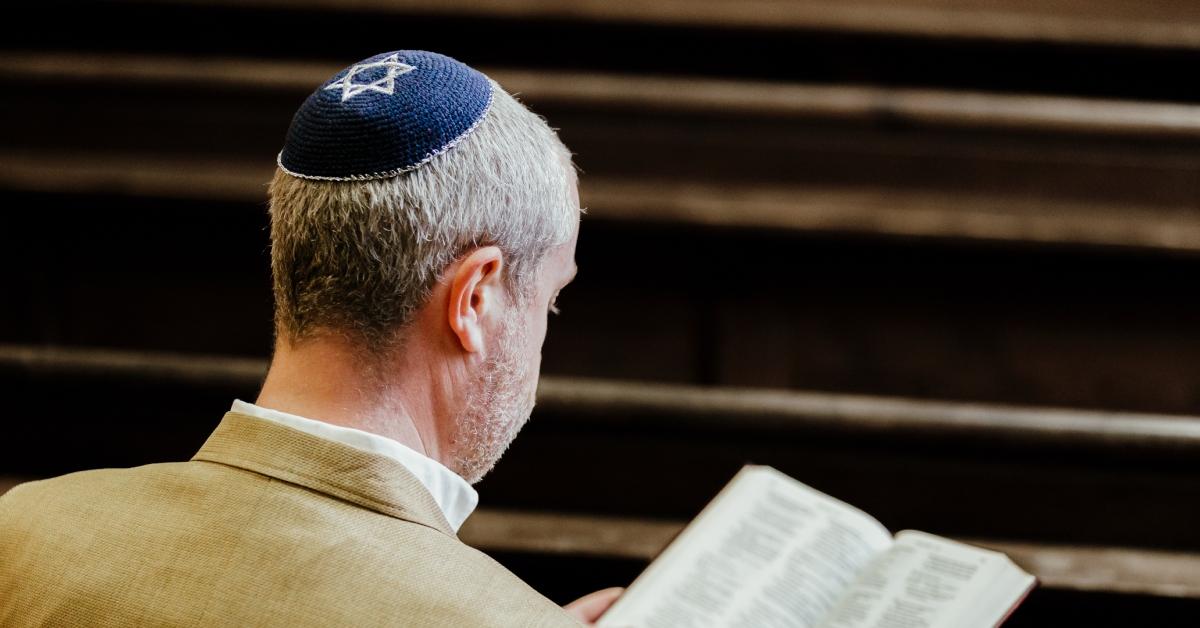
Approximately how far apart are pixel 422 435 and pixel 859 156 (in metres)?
1.44

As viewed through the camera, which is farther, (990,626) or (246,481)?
(990,626)

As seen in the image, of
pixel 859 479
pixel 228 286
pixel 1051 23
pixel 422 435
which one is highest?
pixel 1051 23

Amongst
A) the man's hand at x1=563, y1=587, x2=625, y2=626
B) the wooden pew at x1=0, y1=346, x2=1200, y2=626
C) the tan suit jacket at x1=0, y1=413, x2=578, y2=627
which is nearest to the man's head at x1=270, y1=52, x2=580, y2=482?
the tan suit jacket at x1=0, y1=413, x2=578, y2=627

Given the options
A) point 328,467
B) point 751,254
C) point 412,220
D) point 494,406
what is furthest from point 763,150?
point 328,467

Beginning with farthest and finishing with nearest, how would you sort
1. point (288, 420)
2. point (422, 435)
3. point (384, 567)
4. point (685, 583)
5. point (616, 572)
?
point (616, 572), point (685, 583), point (422, 435), point (288, 420), point (384, 567)

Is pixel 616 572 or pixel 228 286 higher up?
pixel 228 286

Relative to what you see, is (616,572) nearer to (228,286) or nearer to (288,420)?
(228,286)

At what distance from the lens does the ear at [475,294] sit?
886 millimetres

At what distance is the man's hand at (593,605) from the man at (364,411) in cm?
24

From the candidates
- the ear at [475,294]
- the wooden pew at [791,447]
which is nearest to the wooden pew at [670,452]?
the wooden pew at [791,447]

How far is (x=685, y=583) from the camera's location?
3.80 ft

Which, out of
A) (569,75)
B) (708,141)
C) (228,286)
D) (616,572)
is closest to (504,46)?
(569,75)

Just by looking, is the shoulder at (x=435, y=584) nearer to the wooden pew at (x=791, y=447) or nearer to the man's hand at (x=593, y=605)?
the man's hand at (x=593, y=605)

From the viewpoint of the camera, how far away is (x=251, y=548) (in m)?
0.72
